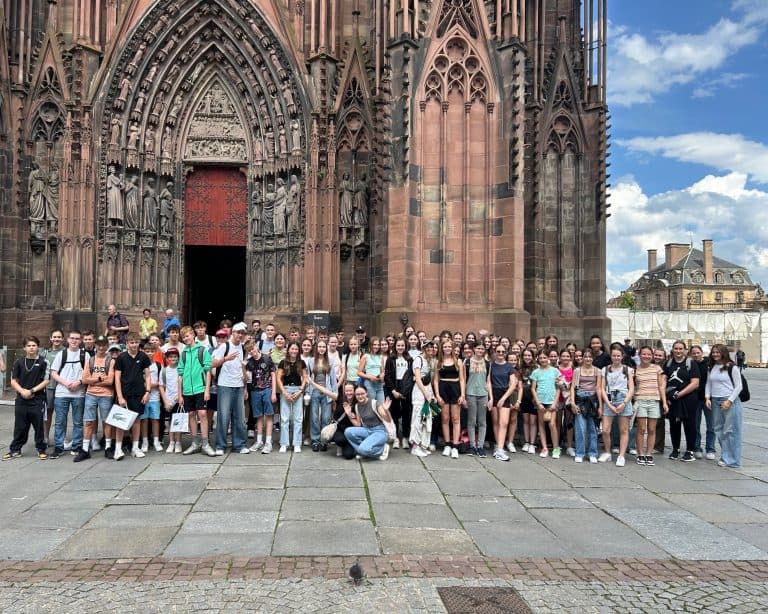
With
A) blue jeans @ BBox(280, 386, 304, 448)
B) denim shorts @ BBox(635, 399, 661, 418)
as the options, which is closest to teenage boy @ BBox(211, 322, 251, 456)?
blue jeans @ BBox(280, 386, 304, 448)

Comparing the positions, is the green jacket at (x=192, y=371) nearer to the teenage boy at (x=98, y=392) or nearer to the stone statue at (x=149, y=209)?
the teenage boy at (x=98, y=392)

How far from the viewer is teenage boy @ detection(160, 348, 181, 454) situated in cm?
853

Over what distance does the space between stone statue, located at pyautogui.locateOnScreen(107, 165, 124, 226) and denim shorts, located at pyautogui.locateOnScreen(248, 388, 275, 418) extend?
10.6m

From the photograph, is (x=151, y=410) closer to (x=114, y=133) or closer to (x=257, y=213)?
(x=257, y=213)

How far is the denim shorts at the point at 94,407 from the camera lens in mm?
8211

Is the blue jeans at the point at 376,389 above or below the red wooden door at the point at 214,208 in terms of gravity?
below

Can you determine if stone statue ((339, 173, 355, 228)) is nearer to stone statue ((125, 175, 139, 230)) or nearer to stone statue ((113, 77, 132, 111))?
stone statue ((125, 175, 139, 230))

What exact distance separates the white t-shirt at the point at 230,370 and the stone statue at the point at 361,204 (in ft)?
29.3

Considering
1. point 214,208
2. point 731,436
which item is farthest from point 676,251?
point 731,436

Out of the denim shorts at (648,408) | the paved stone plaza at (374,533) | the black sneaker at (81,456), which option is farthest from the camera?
the denim shorts at (648,408)

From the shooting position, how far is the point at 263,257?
1808 centimetres

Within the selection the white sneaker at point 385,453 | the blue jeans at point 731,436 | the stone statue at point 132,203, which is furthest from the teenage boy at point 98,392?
the stone statue at point 132,203

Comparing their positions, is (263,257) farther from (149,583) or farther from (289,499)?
(149,583)

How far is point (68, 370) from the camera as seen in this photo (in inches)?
326
